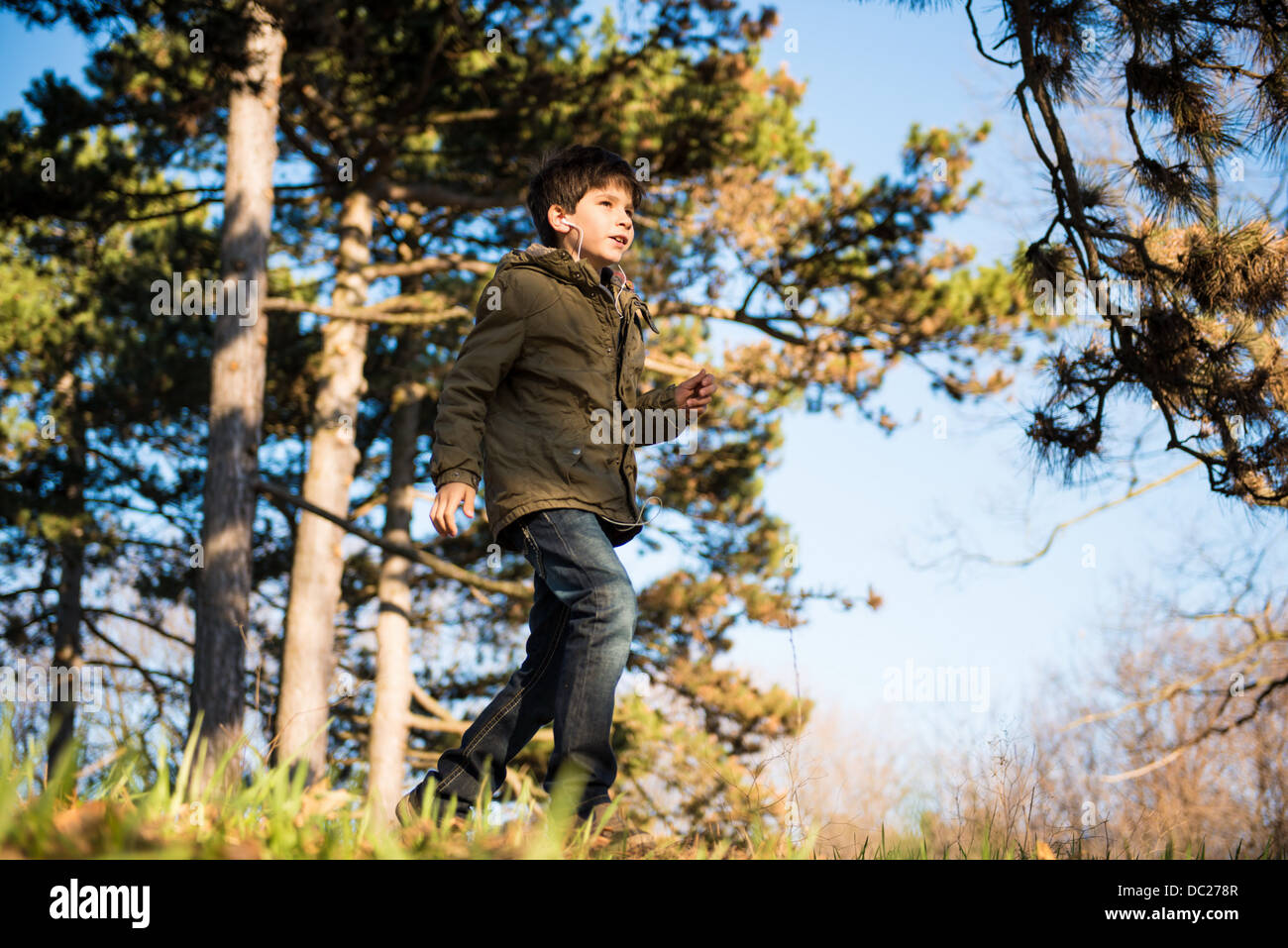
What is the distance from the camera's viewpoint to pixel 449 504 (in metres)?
2.75

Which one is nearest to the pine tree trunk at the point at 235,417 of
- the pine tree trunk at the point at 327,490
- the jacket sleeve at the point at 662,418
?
the pine tree trunk at the point at 327,490

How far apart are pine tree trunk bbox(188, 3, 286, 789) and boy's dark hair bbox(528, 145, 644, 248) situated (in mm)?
6231

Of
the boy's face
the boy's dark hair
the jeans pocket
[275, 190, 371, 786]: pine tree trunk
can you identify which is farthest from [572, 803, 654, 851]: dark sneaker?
[275, 190, 371, 786]: pine tree trunk

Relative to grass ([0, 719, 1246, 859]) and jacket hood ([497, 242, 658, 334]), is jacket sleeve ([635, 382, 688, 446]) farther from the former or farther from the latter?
grass ([0, 719, 1246, 859])

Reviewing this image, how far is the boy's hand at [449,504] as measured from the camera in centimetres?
273

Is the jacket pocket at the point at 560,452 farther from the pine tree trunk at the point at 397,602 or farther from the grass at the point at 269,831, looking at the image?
the pine tree trunk at the point at 397,602

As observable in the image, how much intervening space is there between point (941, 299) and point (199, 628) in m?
7.93

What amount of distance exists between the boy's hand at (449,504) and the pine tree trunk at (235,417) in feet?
21.7

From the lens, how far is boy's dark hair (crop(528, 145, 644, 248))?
10.9ft

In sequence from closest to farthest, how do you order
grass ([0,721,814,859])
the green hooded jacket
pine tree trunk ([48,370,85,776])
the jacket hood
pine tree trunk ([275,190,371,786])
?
grass ([0,721,814,859])
the green hooded jacket
the jacket hood
pine tree trunk ([275,190,371,786])
pine tree trunk ([48,370,85,776])

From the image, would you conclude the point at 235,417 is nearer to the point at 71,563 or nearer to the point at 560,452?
the point at 560,452

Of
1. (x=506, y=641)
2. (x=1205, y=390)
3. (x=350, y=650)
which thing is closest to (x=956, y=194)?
(x=1205, y=390)

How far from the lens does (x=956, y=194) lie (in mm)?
11070
